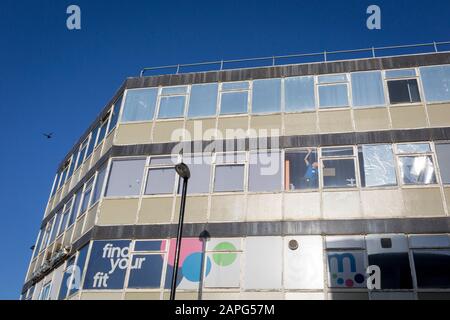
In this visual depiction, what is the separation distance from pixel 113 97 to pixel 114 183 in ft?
15.9

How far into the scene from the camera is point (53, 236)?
67.6ft

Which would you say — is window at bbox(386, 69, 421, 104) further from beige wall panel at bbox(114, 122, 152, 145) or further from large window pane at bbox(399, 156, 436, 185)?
beige wall panel at bbox(114, 122, 152, 145)

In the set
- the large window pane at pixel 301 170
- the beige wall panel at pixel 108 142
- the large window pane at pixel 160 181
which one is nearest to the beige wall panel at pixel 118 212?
the large window pane at pixel 160 181

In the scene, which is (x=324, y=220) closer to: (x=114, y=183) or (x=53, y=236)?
(x=114, y=183)

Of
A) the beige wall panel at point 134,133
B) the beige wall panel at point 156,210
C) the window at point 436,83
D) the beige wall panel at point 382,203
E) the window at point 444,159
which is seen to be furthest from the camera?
the beige wall panel at point 134,133

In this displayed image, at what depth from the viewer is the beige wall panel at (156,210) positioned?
619 inches

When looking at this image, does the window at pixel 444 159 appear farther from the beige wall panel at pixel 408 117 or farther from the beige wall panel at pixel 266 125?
the beige wall panel at pixel 266 125

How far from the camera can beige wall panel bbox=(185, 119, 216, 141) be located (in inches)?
680

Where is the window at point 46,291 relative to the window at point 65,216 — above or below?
below

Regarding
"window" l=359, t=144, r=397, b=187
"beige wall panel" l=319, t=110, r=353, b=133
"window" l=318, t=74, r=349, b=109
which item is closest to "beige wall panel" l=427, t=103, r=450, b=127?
"window" l=359, t=144, r=397, b=187

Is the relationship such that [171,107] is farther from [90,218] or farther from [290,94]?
[90,218]

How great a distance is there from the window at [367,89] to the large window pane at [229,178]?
479cm

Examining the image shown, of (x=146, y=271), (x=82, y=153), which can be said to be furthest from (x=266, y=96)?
(x=82, y=153)

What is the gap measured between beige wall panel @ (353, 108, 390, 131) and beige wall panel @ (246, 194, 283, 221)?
387 cm
